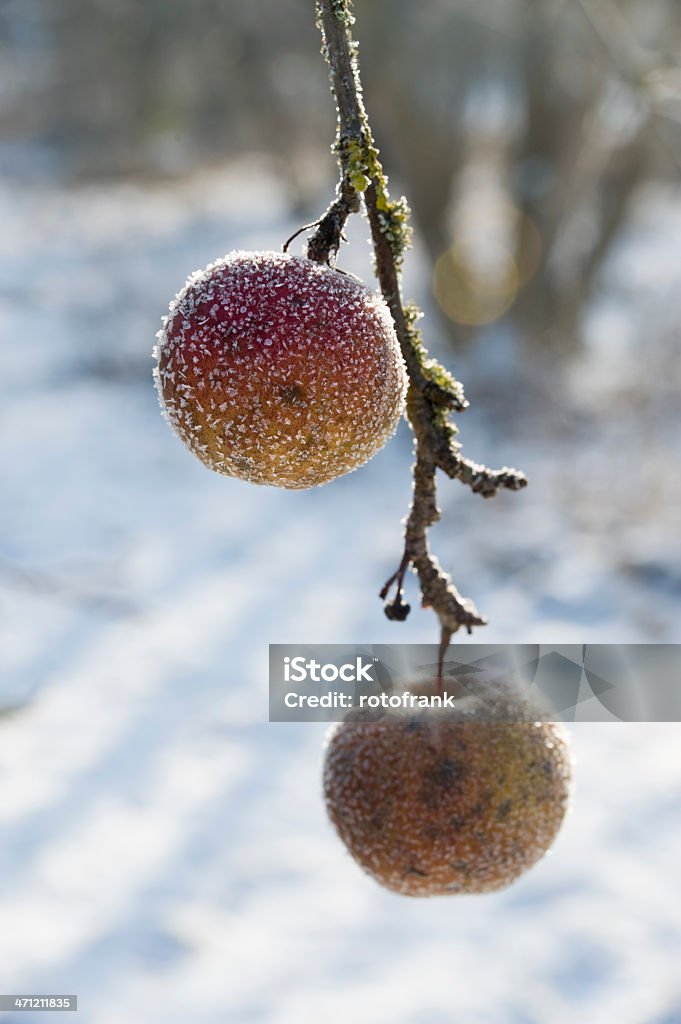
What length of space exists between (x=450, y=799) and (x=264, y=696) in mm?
4453

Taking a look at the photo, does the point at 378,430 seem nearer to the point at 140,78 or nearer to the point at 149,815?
the point at 149,815

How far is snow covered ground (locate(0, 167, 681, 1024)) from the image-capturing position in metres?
3.67

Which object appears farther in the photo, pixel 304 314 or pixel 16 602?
pixel 16 602

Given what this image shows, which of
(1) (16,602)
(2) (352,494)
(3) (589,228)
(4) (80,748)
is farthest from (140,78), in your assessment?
(4) (80,748)

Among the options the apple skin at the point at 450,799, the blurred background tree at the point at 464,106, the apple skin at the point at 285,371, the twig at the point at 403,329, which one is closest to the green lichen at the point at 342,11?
the twig at the point at 403,329

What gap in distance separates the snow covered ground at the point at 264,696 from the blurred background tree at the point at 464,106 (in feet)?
2.34

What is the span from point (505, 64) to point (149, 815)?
7615 mm

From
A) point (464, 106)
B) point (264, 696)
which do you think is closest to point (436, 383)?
point (264, 696)

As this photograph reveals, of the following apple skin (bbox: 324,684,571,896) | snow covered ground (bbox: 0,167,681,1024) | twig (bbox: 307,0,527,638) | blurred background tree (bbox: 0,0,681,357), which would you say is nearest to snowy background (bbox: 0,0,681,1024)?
snow covered ground (bbox: 0,167,681,1024)

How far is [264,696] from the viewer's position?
17.3ft

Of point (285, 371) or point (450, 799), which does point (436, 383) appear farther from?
point (450, 799)

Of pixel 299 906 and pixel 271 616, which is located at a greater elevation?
pixel 271 616

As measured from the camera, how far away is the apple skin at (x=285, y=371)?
0.64 metres

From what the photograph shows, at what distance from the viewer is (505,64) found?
30.3 feet
